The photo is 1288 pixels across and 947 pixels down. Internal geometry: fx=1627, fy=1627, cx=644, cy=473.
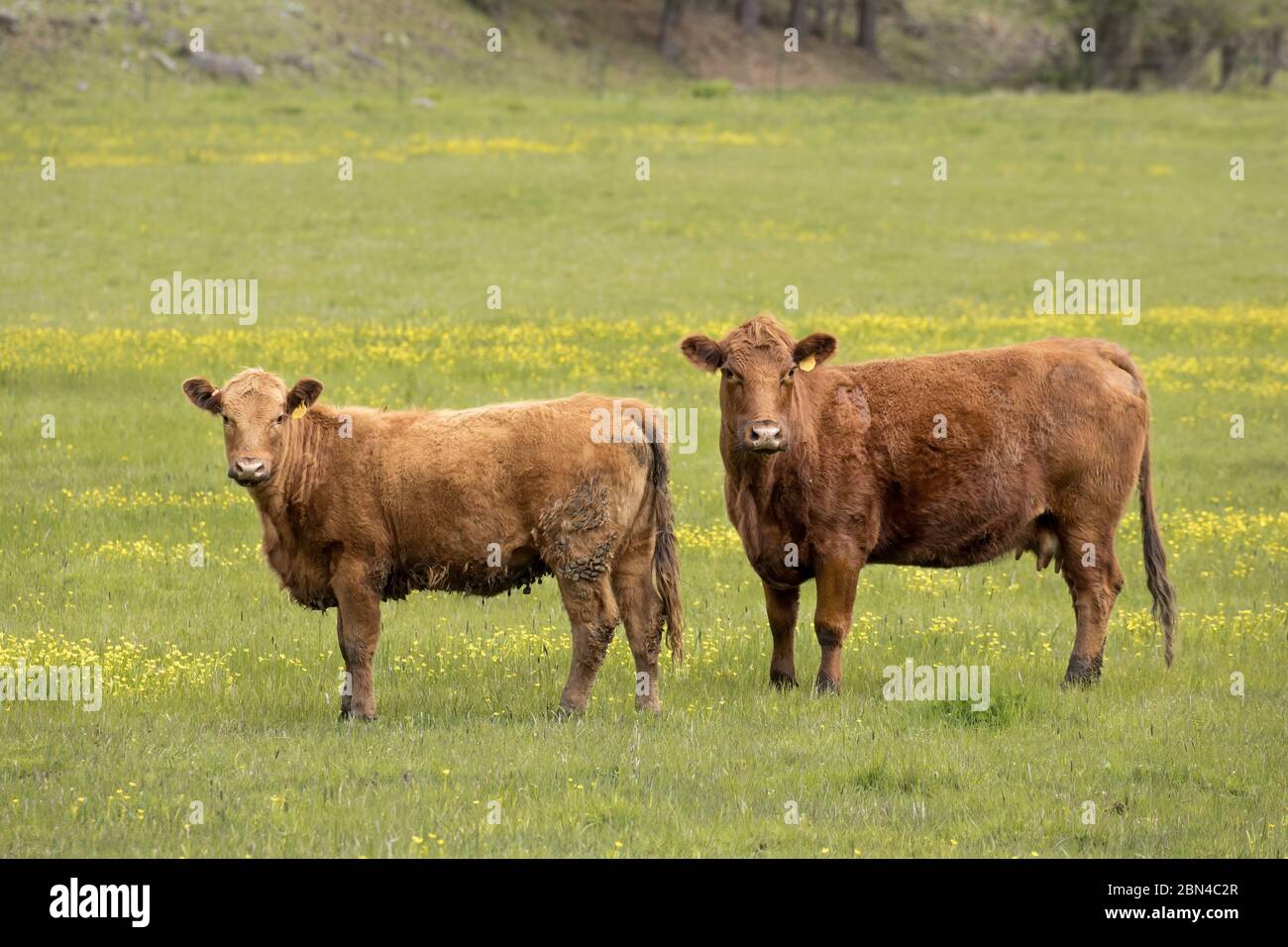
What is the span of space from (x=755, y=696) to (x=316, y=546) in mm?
3239

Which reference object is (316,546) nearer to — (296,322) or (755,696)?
(755,696)

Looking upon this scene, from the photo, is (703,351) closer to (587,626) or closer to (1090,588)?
(587,626)

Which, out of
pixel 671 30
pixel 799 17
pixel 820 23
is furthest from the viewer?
pixel 820 23

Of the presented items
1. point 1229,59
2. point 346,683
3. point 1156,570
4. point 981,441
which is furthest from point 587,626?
point 1229,59

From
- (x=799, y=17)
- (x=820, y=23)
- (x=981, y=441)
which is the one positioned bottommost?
(x=981, y=441)

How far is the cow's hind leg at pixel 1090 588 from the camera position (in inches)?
475

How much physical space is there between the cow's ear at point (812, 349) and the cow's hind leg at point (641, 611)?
5.58 ft

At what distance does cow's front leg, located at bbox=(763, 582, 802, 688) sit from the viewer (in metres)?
11.9

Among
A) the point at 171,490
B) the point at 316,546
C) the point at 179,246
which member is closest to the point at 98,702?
the point at 316,546

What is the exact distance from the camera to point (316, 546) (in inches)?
437

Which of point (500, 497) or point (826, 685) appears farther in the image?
point (826, 685)

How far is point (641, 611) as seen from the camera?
445 inches

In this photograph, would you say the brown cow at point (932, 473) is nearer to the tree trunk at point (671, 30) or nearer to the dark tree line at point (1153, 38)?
the dark tree line at point (1153, 38)

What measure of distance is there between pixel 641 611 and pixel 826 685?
1.48m
